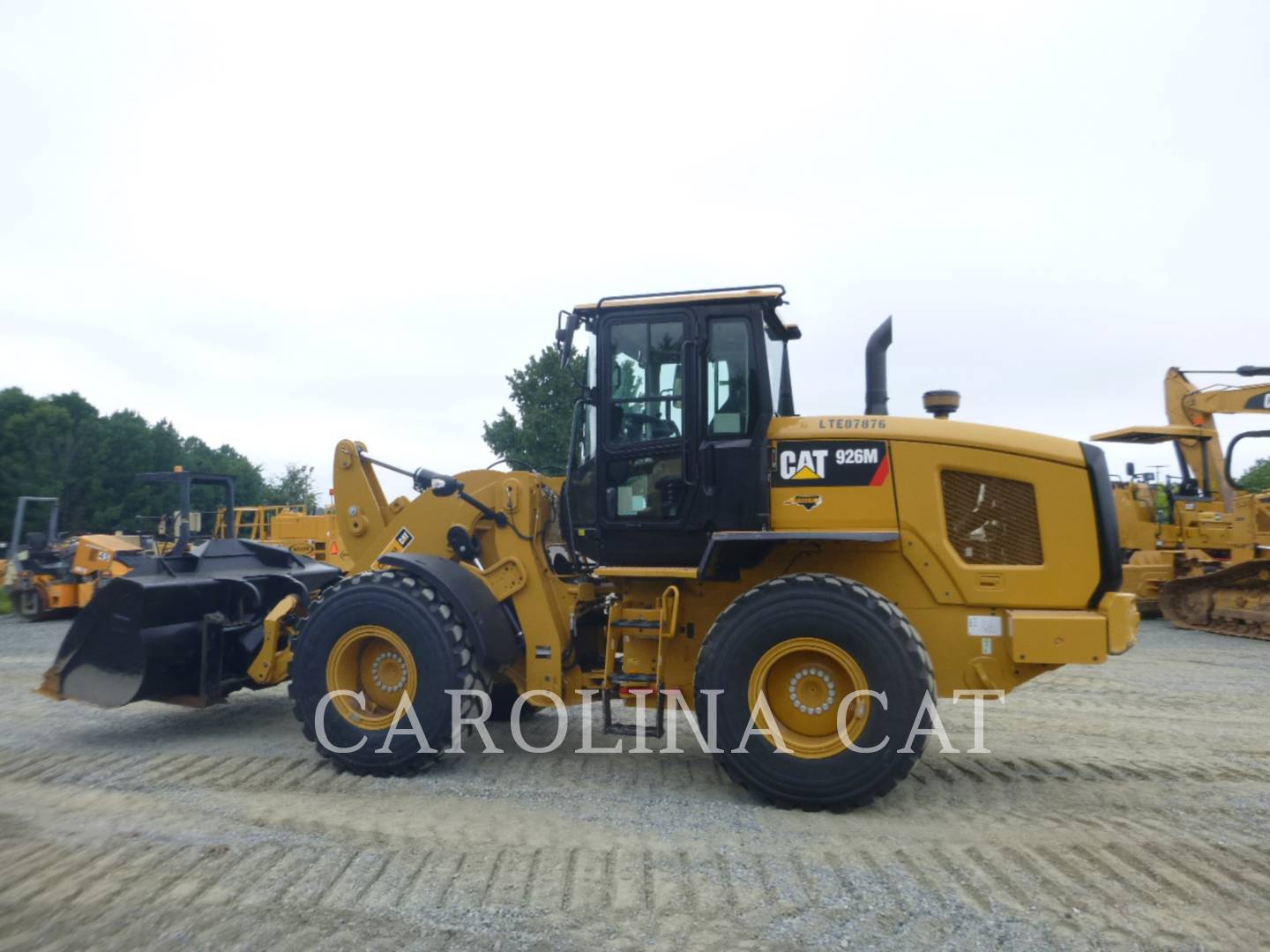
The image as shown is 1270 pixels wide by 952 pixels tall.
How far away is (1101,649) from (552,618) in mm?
3171

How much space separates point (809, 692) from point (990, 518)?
1.43 m

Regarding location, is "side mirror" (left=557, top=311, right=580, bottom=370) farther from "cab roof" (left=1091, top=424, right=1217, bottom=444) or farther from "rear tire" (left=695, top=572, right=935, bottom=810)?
"cab roof" (left=1091, top=424, right=1217, bottom=444)

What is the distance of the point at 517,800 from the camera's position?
205 inches

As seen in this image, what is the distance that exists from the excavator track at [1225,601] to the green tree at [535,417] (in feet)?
42.7

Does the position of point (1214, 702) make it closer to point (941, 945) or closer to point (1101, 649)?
point (1101, 649)

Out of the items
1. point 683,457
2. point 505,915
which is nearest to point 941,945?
point 505,915

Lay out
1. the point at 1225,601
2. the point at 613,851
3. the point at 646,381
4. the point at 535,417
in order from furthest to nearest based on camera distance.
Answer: the point at 535,417, the point at 1225,601, the point at 646,381, the point at 613,851

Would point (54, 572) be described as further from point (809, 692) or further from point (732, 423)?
point (809, 692)

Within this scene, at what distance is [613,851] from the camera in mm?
4402

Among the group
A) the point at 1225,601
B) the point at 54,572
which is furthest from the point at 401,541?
the point at 54,572

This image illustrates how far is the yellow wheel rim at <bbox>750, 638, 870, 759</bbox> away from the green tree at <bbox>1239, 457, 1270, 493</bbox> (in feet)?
140

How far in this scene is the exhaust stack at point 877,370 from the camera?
582cm

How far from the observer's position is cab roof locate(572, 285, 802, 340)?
→ 18.4ft

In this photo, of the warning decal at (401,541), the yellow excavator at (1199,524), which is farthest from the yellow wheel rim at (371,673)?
the yellow excavator at (1199,524)
